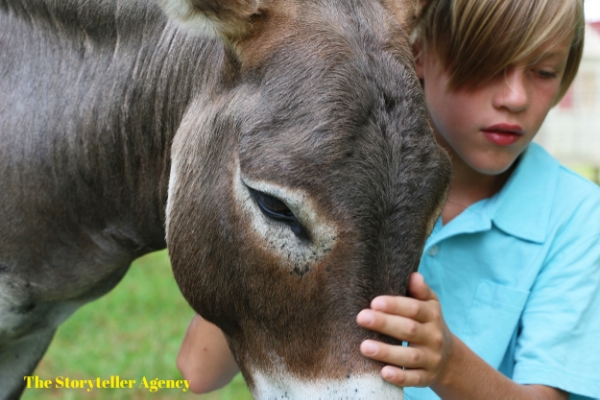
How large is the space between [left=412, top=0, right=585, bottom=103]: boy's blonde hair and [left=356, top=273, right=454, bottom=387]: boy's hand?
Result: 0.99 meters

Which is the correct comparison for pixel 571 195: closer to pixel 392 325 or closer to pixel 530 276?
pixel 530 276

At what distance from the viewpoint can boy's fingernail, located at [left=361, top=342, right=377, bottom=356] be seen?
6.01 ft

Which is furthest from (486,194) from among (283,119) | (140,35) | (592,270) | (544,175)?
(140,35)

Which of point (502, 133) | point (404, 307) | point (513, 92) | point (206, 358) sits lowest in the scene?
point (206, 358)

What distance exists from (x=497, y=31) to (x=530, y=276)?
3.01 feet

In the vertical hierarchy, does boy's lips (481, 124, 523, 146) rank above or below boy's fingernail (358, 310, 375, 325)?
above

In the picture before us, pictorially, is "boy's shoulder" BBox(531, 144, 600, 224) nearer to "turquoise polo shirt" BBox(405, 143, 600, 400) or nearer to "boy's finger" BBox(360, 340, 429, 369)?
"turquoise polo shirt" BBox(405, 143, 600, 400)

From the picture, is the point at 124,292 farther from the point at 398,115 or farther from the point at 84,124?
the point at 398,115

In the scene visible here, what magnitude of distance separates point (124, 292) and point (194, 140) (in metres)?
5.90

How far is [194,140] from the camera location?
2.25m

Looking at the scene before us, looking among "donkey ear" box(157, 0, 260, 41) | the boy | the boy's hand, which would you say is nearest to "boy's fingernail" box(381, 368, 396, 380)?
the boy's hand

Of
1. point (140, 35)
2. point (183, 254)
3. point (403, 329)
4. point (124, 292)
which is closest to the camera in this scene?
point (403, 329)

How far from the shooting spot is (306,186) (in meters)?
1.86

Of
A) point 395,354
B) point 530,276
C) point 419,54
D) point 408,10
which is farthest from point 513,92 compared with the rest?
point 395,354
